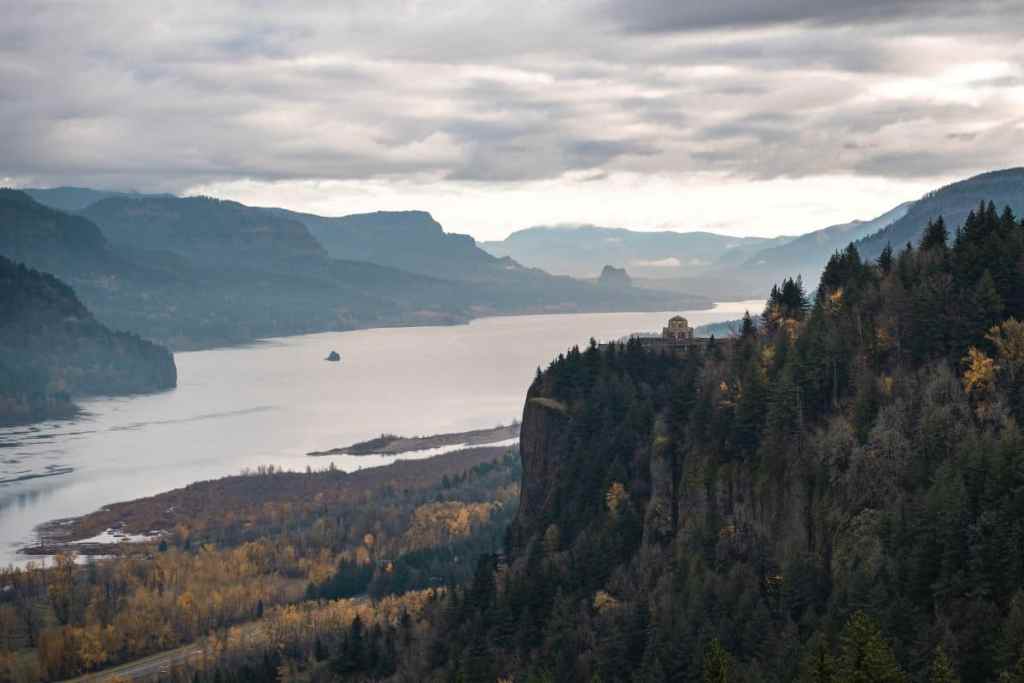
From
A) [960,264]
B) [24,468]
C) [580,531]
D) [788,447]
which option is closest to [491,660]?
[580,531]

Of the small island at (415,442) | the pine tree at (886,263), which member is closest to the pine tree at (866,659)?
the pine tree at (886,263)

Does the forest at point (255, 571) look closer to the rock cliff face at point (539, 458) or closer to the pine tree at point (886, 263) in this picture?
the rock cliff face at point (539, 458)

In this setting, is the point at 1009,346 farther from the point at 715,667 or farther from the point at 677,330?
the point at 677,330

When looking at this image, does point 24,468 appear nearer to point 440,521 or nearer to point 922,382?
point 440,521

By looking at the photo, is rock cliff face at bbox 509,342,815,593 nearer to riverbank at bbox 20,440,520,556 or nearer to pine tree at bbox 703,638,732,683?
pine tree at bbox 703,638,732,683

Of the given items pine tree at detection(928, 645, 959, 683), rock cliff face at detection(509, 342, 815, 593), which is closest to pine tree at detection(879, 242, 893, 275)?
rock cliff face at detection(509, 342, 815, 593)

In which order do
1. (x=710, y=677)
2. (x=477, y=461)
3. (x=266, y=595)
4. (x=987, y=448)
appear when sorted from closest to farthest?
(x=710, y=677) → (x=987, y=448) → (x=266, y=595) → (x=477, y=461)
